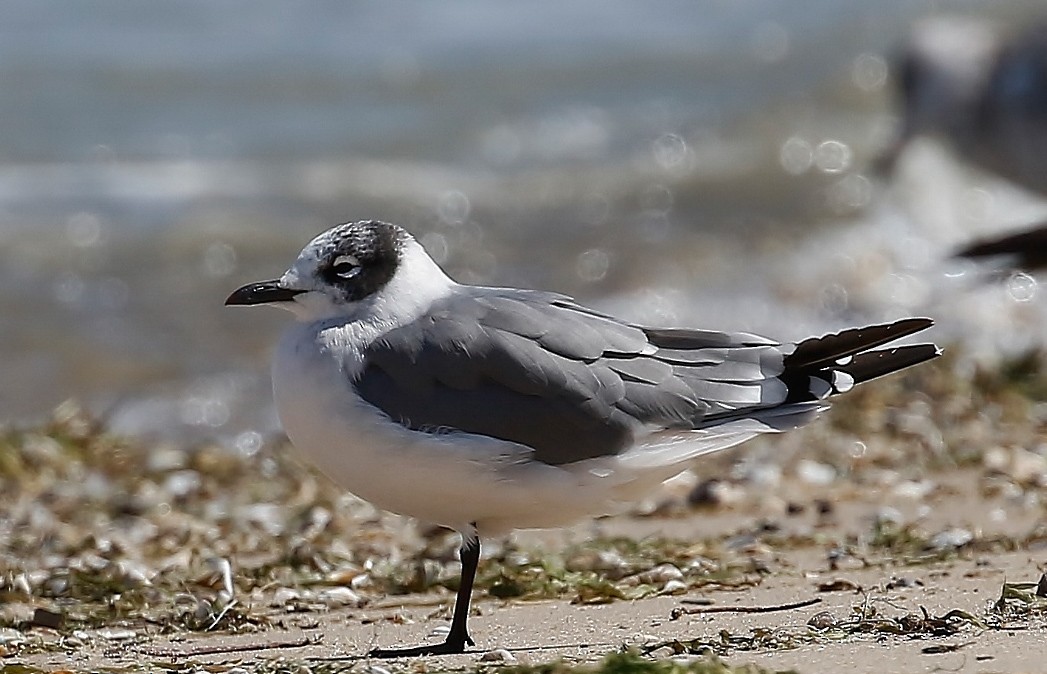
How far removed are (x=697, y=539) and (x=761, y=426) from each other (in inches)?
46.6

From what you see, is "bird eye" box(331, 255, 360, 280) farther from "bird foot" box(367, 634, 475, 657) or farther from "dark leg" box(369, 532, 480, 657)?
"bird foot" box(367, 634, 475, 657)

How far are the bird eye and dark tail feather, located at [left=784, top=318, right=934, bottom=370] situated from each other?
3.24 ft

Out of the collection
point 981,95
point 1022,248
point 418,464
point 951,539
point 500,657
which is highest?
point 981,95

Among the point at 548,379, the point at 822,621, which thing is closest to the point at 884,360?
the point at 822,621

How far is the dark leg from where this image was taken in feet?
11.3

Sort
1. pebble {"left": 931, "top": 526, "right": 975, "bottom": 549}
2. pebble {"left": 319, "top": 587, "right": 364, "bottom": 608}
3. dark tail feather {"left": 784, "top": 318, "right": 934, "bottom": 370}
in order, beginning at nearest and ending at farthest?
dark tail feather {"left": 784, "top": 318, "right": 934, "bottom": 370} → pebble {"left": 319, "top": 587, "right": 364, "bottom": 608} → pebble {"left": 931, "top": 526, "right": 975, "bottom": 549}

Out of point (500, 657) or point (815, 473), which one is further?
point (815, 473)

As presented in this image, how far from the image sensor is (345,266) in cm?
373

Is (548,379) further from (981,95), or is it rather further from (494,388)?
(981,95)

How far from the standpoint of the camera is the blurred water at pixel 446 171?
8602 millimetres

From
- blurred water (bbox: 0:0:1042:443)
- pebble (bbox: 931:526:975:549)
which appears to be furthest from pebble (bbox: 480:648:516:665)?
blurred water (bbox: 0:0:1042:443)

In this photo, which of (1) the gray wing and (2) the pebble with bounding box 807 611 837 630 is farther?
(1) the gray wing

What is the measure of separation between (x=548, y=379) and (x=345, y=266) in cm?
52

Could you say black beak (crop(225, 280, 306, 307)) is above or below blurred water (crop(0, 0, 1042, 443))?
below
